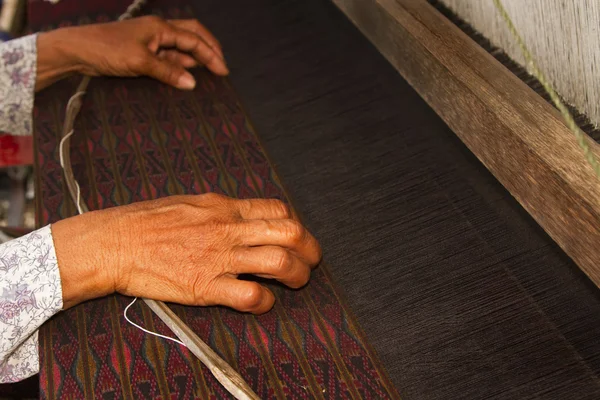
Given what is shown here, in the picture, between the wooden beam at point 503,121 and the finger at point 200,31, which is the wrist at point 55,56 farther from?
the wooden beam at point 503,121

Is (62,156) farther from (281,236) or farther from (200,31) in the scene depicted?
(281,236)

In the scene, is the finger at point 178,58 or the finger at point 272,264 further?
the finger at point 178,58

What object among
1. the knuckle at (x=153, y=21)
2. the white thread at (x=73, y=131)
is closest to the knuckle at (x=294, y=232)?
the white thread at (x=73, y=131)

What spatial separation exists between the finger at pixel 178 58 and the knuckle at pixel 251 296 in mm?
783

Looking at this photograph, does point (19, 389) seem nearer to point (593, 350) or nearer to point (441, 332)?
point (441, 332)

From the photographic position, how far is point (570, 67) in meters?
1.22

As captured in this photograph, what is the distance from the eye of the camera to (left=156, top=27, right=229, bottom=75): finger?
5.58ft

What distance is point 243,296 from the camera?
109 cm

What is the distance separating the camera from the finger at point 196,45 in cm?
170

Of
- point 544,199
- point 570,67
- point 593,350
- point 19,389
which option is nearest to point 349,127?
point 570,67

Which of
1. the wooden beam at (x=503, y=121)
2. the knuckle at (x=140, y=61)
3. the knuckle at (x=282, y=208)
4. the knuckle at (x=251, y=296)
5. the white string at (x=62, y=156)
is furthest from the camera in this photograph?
the knuckle at (x=140, y=61)

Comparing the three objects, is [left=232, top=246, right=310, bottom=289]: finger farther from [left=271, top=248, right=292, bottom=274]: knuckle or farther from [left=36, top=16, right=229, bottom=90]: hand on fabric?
[left=36, top=16, right=229, bottom=90]: hand on fabric

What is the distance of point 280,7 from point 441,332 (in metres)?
1.14

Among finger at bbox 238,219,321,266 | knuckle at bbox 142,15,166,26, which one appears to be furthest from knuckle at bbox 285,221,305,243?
knuckle at bbox 142,15,166,26
